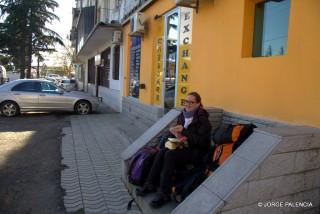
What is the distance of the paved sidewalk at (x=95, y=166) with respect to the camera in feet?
14.4

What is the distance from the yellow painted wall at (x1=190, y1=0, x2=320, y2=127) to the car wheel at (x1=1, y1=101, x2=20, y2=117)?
855cm

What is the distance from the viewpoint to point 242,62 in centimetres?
486

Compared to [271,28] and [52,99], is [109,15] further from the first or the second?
[271,28]

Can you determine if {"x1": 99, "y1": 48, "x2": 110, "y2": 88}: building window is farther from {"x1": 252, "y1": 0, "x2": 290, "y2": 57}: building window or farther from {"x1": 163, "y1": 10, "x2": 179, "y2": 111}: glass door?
{"x1": 252, "y1": 0, "x2": 290, "y2": 57}: building window

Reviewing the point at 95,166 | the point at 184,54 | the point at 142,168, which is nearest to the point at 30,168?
the point at 95,166

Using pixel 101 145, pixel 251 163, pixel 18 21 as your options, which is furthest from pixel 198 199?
pixel 18 21

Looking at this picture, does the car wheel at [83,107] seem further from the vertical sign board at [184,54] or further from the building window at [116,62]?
the vertical sign board at [184,54]

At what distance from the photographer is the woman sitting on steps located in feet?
12.4

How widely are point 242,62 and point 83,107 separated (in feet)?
32.5

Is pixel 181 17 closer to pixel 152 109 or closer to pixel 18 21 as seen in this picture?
pixel 152 109

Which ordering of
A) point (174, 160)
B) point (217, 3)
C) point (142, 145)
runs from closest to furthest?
point (174, 160)
point (142, 145)
point (217, 3)

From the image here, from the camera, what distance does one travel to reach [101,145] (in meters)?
7.65

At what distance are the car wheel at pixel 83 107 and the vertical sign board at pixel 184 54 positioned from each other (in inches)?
281

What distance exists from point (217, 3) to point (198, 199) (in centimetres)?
362
